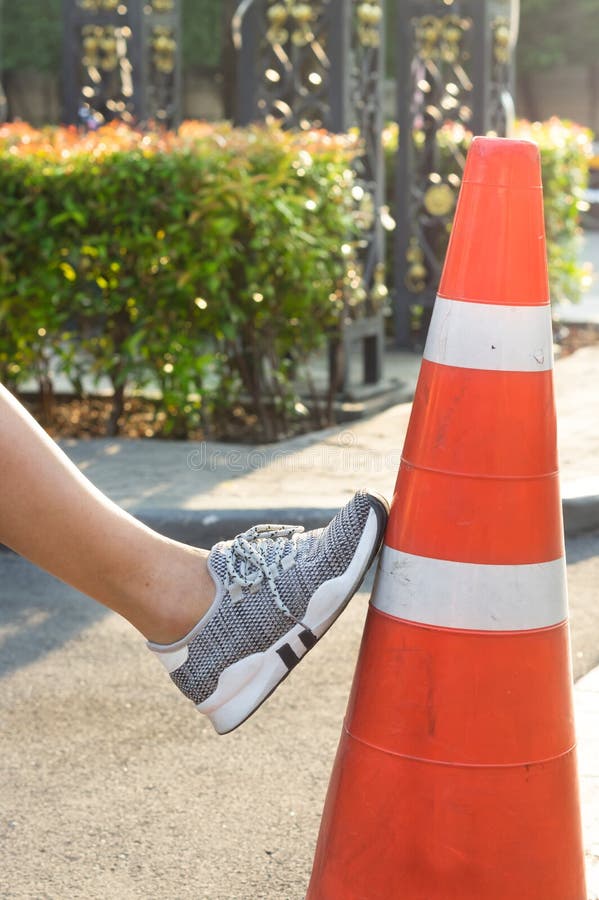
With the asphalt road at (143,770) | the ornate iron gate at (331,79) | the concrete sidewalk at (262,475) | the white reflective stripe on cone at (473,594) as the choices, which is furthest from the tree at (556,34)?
the white reflective stripe on cone at (473,594)

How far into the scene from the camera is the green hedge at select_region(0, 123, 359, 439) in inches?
238

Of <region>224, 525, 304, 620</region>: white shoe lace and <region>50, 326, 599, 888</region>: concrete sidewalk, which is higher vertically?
<region>224, 525, 304, 620</region>: white shoe lace

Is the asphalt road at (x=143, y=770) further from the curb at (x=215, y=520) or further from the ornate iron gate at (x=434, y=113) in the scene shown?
the ornate iron gate at (x=434, y=113)

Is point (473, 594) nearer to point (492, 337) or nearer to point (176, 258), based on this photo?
point (492, 337)

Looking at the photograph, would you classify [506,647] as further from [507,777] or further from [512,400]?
[512,400]

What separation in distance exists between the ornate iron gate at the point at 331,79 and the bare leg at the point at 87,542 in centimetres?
492

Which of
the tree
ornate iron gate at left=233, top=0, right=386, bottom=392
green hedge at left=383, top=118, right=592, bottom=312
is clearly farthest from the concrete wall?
ornate iron gate at left=233, top=0, right=386, bottom=392

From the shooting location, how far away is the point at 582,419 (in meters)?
6.95

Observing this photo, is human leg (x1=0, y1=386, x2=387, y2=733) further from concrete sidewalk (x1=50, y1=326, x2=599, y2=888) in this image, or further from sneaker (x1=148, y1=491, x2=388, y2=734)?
concrete sidewalk (x1=50, y1=326, x2=599, y2=888)

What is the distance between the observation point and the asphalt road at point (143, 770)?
2.74m

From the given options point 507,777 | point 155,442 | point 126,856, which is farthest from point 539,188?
point 155,442

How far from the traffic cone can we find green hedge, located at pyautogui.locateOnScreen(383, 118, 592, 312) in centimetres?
715

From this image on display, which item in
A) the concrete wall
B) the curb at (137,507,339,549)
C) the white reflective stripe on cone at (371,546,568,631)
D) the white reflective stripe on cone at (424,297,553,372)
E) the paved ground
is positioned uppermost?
the white reflective stripe on cone at (424,297,553,372)

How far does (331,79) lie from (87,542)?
5449mm
